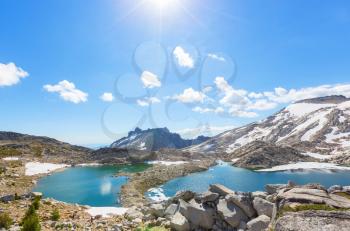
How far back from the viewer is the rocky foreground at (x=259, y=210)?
35.5ft

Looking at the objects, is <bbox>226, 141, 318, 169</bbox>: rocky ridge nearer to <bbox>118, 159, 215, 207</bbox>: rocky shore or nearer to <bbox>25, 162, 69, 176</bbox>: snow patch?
<bbox>118, 159, 215, 207</bbox>: rocky shore

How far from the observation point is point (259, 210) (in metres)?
19.3

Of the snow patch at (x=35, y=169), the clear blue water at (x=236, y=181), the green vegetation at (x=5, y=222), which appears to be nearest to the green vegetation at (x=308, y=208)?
the green vegetation at (x=5, y=222)

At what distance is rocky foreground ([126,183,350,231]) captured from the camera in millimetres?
10809

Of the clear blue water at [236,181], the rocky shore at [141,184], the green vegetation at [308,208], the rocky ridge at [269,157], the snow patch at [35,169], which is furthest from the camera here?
the rocky ridge at [269,157]

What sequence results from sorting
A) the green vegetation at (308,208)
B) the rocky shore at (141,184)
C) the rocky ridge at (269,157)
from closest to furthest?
1. the green vegetation at (308,208)
2. the rocky shore at (141,184)
3. the rocky ridge at (269,157)

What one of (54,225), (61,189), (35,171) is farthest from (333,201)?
(35,171)

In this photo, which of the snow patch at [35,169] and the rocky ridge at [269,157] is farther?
the rocky ridge at [269,157]

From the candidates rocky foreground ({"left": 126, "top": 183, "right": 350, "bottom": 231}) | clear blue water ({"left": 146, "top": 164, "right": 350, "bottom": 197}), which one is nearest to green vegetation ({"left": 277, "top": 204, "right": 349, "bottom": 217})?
rocky foreground ({"left": 126, "top": 183, "right": 350, "bottom": 231})

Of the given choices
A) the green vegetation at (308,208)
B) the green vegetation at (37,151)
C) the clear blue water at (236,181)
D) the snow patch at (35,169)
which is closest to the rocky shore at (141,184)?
the clear blue water at (236,181)

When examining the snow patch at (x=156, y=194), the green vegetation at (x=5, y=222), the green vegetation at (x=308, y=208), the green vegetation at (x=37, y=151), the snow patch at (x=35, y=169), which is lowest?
the snow patch at (x=156, y=194)

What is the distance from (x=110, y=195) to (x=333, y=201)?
196 ft

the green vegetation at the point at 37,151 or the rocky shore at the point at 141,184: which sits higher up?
the green vegetation at the point at 37,151

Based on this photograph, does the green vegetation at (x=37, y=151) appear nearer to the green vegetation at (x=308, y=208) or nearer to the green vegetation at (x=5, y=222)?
the green vegetation at (x=5, y=222)
